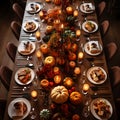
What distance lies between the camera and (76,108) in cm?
269

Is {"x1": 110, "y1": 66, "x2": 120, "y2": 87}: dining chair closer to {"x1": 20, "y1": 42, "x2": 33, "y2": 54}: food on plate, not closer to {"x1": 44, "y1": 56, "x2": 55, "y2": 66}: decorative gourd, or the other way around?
{"x1": 44, "y1": 56, "x2": 55, "y2": 66}: decorative gourd

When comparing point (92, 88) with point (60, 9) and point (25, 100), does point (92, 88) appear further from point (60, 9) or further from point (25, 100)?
point (60, 9)

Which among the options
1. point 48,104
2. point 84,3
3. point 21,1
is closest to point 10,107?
point 48,104

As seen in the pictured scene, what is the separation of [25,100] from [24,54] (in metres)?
0.83

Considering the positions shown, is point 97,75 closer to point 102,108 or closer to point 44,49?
point 102,108

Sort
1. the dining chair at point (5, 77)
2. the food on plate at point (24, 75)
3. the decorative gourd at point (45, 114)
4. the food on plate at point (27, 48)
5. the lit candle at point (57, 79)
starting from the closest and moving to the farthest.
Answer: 1. the decorative gourd at point (45, 114)
2. the lit candle at point (57, 79)
3. the food on plate at point (24, 75)
4. the dining chair at point (5, 77)
5. the food on plate at point (27, 48)

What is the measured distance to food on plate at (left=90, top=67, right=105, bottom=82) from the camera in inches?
117

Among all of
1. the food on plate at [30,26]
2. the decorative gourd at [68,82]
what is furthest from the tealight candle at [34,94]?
the food on plate at [30,26]

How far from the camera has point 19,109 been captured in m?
2.72

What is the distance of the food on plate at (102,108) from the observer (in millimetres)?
2631

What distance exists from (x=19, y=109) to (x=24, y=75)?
52 cm

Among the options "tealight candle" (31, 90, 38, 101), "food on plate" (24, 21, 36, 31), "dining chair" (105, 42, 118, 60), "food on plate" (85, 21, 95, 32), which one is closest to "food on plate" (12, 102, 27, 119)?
"tealight candle" (31, 90, 38, 101)

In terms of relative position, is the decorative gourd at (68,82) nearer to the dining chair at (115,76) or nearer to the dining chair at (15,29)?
the dining chair at (115,76)

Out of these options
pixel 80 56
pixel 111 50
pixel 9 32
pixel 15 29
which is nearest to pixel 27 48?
pixel 15 29
